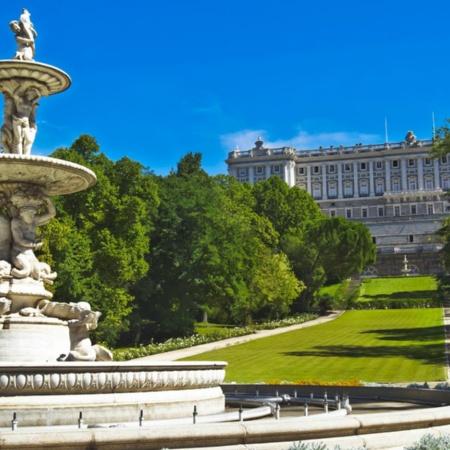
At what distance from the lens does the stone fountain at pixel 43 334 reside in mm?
9961

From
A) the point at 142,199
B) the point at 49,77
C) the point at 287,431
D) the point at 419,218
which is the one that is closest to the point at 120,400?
the point at 287,431

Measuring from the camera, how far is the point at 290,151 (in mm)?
132125

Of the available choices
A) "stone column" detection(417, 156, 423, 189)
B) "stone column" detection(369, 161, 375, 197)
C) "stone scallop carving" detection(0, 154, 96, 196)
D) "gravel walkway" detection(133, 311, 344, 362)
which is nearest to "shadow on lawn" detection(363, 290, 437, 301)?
"gravel walkway" detection(133, 311, 344, 362)

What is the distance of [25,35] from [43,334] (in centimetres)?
658

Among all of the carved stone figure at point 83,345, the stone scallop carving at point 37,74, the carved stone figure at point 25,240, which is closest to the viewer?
the carved stone figure at point 83,345

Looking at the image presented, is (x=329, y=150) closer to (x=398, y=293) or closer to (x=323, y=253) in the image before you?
(x=398, y=293)

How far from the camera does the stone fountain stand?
9.96 meters

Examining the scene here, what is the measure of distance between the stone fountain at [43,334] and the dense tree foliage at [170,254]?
18.0m

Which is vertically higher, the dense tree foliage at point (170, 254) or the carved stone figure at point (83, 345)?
the dense tree foliage at point (170, 254)

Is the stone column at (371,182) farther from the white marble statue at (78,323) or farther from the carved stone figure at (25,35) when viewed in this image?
the white marble statue at (78,323)

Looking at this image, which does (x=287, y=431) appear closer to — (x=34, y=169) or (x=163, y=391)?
(x=163, y=391)

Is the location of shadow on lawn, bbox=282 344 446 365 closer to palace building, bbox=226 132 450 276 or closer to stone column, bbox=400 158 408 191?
palace building, bbox=226 132 450 276

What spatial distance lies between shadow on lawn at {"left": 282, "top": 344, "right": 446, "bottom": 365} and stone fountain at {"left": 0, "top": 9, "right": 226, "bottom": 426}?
21.1m

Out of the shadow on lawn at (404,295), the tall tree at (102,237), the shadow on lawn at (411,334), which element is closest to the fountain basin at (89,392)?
the tall tree at (102,237)
